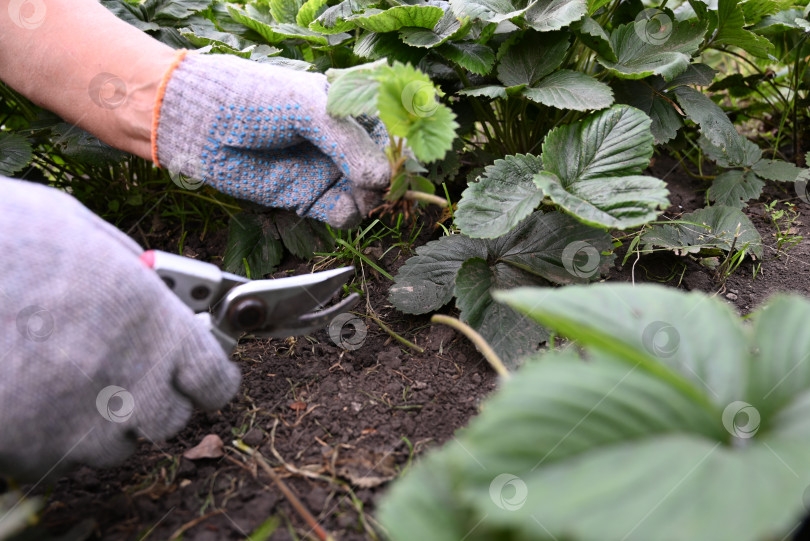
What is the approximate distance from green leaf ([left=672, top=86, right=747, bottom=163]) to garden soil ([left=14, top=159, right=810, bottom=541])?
0.28 metres

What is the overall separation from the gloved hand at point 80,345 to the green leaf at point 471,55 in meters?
0.88

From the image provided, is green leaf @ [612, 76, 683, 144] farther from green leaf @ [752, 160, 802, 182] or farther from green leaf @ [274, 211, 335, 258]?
green leaf @ [274, 211, 335, 258]

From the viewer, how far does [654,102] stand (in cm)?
157

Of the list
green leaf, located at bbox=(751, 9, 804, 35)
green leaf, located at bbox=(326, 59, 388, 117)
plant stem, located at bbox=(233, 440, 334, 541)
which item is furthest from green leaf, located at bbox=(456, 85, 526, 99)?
plant stem, located at bbox=(233, 440, 334, 541)

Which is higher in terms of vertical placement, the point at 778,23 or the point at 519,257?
the point at 778,23

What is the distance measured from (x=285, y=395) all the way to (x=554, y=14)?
1.06 meters

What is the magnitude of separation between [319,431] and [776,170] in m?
1.43

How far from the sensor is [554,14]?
1376mm

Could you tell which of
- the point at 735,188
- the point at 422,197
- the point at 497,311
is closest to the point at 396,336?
the point at 497,311

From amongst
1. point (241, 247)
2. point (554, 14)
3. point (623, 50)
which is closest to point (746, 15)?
point (623, 50)

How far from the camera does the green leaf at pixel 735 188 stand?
62.6 inches

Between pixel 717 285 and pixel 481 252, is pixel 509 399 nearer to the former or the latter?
pixel 481 252

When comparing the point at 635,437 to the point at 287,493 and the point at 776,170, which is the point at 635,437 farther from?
the point at 776,170

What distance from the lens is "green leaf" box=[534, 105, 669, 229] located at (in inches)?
44.6
